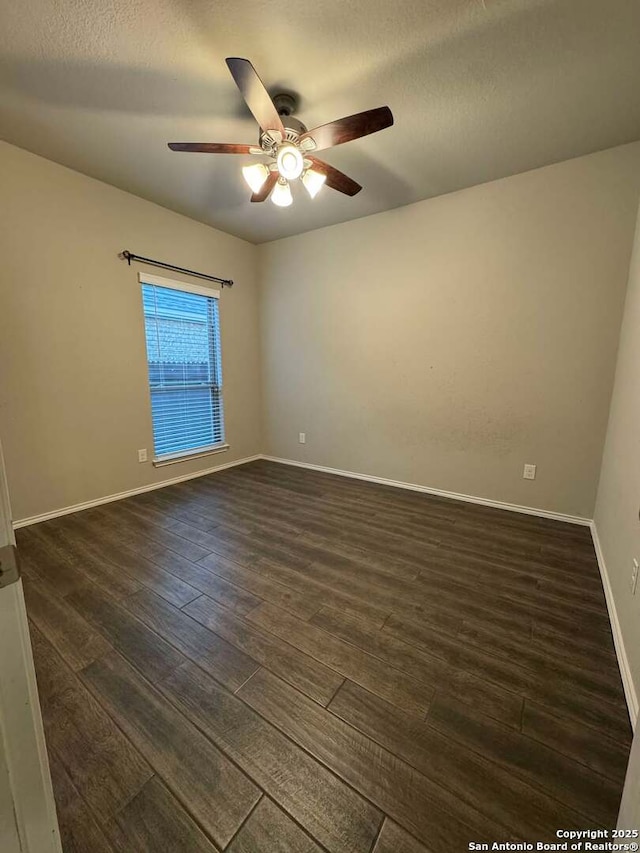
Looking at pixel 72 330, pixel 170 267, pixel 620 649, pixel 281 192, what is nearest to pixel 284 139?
pixel 281 192

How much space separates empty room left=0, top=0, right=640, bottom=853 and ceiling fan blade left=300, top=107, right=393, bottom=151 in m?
0.02

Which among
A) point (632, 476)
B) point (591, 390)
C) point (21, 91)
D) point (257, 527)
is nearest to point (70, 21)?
point (21, 91)

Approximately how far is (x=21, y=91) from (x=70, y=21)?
655mm

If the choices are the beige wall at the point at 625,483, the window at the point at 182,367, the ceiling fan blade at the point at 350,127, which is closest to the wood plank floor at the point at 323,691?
the beige wall at the point at 625,483

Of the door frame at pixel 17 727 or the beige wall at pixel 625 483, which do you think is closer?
the door frame at pixel 17 727

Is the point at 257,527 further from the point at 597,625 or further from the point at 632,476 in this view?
the point at 632,476

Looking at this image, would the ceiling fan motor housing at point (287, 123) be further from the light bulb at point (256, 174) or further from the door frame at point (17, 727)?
the door frame at point (17, 727)

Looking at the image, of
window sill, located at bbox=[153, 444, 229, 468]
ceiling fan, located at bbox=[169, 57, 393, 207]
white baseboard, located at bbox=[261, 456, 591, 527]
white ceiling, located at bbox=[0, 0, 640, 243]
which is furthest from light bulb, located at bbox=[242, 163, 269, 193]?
white baseboard, located at bbox=[261, 456, 591, 527]

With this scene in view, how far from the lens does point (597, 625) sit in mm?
1546

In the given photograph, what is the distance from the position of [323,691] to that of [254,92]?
2.52 m

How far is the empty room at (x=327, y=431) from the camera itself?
948 millimetres

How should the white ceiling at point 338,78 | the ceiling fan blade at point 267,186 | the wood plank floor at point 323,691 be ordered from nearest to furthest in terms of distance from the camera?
the wood plank floor at point 323,691 < the white ceiling at point 338,78 < the ceiling fan blade at point 267,186

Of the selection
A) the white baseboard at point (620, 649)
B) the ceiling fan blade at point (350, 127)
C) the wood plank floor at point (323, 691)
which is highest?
the ceiling fan blade at point (350, 127)

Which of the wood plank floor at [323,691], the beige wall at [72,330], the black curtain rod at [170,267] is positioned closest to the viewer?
the wood plank floor at [323,691]
